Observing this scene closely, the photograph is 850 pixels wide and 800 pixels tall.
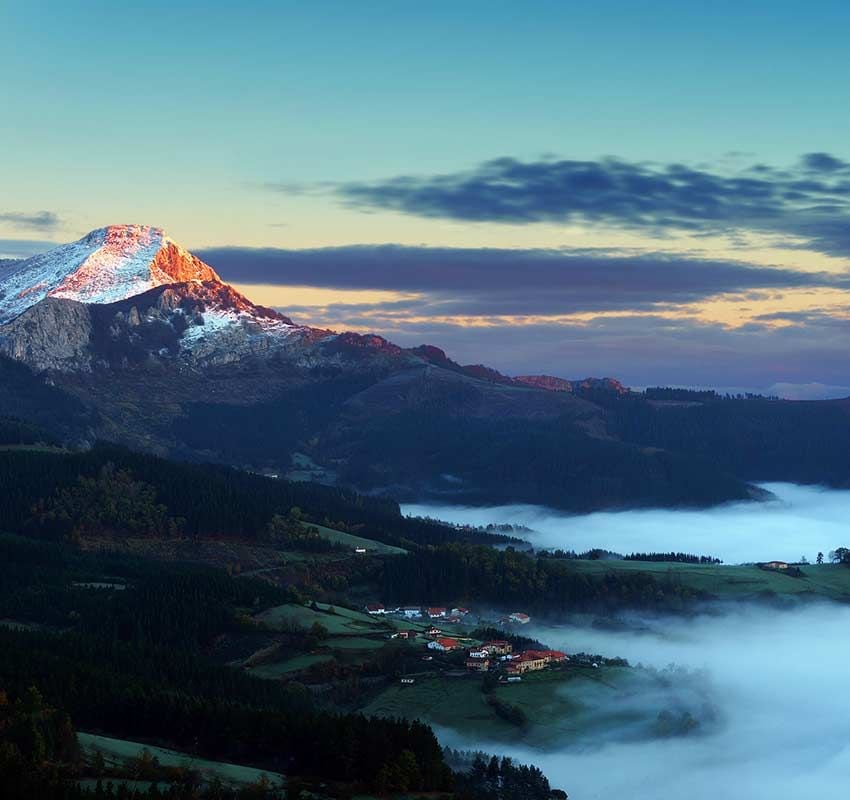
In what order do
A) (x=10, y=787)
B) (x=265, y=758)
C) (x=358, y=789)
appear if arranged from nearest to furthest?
(x=10, y=787), (x=358, y=789), (x=265, y=758)

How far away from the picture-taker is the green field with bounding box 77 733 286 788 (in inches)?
7037

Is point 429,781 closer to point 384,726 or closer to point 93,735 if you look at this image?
point 384,726

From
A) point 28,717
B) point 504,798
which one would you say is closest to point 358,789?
point 504,798

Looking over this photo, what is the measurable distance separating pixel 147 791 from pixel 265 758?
2715 cm

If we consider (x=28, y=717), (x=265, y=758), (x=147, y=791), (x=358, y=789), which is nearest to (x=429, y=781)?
(x=358, y=789)

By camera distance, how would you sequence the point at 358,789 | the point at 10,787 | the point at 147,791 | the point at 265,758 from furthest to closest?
the point at 265,758 < the point at 358,789 < the point at 147,791 < the point at 10,787

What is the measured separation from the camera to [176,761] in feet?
604

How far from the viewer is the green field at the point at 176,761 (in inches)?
7037

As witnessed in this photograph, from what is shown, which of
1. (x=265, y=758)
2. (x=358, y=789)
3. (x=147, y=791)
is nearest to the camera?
(x=147, y=791)

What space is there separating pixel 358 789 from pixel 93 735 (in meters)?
34.0

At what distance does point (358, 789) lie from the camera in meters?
179

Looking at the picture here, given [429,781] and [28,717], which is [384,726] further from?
[28,717]

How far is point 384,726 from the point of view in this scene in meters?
193

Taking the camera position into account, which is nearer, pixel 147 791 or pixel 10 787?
pixel 10 787
